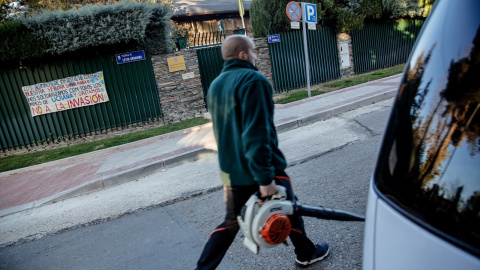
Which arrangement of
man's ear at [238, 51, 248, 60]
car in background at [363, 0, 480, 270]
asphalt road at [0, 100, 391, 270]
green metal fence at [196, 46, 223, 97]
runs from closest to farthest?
1. car in background at [363, 0, 480, 270]
2. man's ear at [238, 51, 248, 60]
3. asphalt road at [0, 100, 391, 270]
4. green metal fence at [196, 46, 223, 97]

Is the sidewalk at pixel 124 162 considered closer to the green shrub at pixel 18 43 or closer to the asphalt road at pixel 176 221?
the asphalt road at pixel 176 221

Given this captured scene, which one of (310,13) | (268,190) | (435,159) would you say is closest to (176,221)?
(268,190)

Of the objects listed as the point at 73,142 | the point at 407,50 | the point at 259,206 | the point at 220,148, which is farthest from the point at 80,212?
the point at 407,50

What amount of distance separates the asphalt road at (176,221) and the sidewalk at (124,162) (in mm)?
284

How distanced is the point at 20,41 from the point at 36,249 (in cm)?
711

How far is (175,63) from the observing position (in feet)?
33.0

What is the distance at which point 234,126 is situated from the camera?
202cm

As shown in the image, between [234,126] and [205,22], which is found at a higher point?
[205,22]

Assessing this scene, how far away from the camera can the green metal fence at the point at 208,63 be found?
1066 cm

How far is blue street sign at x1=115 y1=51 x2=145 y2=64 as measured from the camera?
31.2 ft

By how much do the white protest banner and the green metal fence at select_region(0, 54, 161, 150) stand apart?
130mm

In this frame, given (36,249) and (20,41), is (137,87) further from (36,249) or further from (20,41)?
(36,249)

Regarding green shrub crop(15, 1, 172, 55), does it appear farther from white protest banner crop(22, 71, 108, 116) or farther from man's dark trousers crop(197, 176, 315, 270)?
man's dark trousers crop(197, 176, 315, 270)

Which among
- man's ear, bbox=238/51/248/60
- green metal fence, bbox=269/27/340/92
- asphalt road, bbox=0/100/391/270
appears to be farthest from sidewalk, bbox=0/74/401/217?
man's ear, bbox=238/51/248/60
